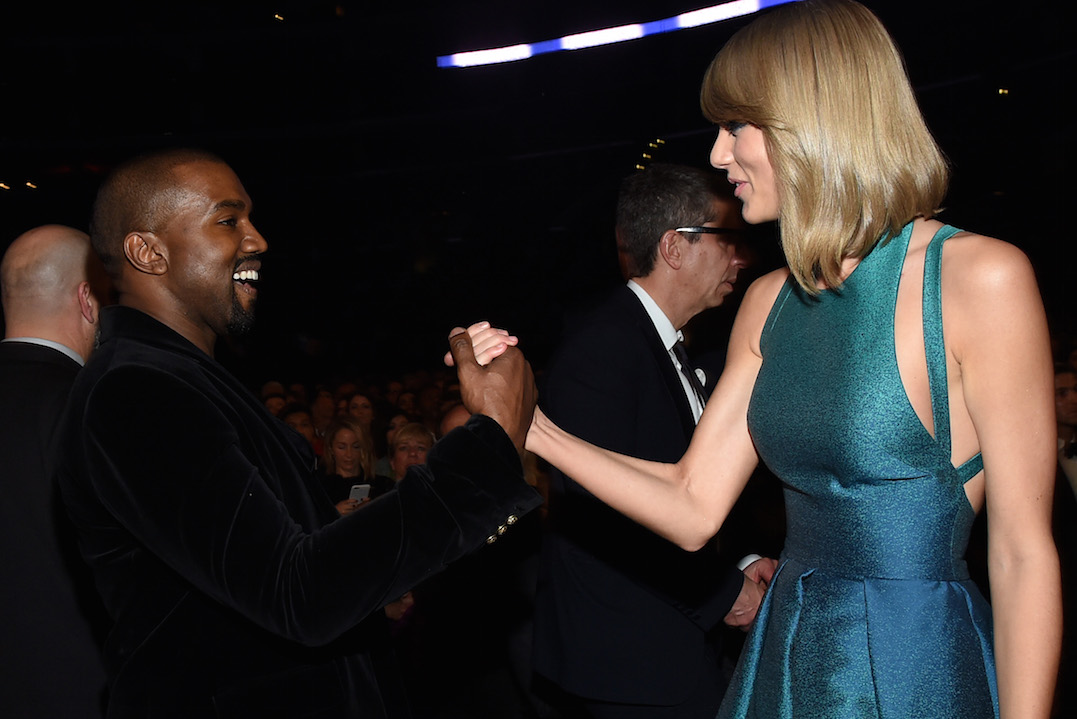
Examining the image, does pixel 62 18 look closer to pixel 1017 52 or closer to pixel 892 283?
pixel 1017 52

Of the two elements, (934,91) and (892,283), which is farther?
(934,91)

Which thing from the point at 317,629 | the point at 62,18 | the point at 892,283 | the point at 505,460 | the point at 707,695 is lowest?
the point at 707,695

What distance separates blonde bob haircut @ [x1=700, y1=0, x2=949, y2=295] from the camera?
141cm

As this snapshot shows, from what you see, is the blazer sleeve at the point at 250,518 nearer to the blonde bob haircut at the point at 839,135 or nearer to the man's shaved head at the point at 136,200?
the man's shaved head at the point at 136,200

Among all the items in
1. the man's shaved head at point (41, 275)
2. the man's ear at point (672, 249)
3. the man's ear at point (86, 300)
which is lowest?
the man's ear at point (672, 249)

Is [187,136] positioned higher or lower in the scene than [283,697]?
higher

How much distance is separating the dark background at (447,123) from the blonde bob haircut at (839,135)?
7.92 m

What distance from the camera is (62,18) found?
11.5m

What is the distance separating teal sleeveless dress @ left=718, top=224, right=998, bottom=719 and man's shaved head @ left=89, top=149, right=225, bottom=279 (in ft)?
3.55

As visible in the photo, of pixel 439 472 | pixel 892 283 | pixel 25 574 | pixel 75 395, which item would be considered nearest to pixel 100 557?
pixel 75 395

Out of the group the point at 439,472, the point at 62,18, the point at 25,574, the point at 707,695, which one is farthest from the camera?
the point at 62,18

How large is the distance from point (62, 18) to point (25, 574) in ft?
37.9

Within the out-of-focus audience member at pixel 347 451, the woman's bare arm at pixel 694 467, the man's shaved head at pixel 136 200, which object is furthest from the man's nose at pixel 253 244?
the out-of-focus audience member at pixel 347 451

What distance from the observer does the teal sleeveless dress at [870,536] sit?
131 cm
